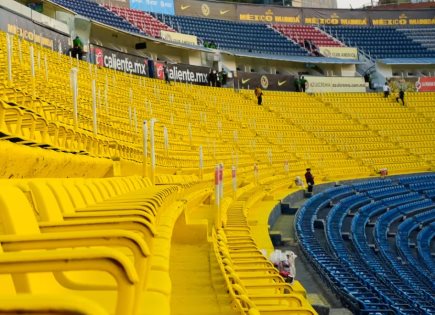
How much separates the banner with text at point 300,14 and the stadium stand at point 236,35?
79 centimetres

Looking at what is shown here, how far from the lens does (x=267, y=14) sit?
28156 mm

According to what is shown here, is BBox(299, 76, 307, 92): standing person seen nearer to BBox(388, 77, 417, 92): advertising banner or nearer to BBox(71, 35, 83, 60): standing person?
BBox(388, 77, 417, 92): advertising banner

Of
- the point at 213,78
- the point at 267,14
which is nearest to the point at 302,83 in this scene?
the point at 213,78

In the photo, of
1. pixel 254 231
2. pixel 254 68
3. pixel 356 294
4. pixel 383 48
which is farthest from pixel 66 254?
pixel 383 48

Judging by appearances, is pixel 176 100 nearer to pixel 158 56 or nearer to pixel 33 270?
pixel 158 56

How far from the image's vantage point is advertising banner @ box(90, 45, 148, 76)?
15.3m

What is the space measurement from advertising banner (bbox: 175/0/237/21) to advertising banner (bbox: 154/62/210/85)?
7.11 meters

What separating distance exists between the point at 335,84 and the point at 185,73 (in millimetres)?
6985

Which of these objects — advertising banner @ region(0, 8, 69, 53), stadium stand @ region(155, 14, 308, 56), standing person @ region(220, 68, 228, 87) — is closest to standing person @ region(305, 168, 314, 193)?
advertising banner @ region(0, 8, 69, 53)

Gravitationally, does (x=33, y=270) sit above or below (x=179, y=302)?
above

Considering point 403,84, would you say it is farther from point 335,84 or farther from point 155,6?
point 155,6

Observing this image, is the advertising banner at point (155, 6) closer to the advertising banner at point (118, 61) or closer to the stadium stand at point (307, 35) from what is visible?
the stadium stand at point (307, 35)

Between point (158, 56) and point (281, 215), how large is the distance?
13.3 metres

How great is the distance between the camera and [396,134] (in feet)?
64.4
